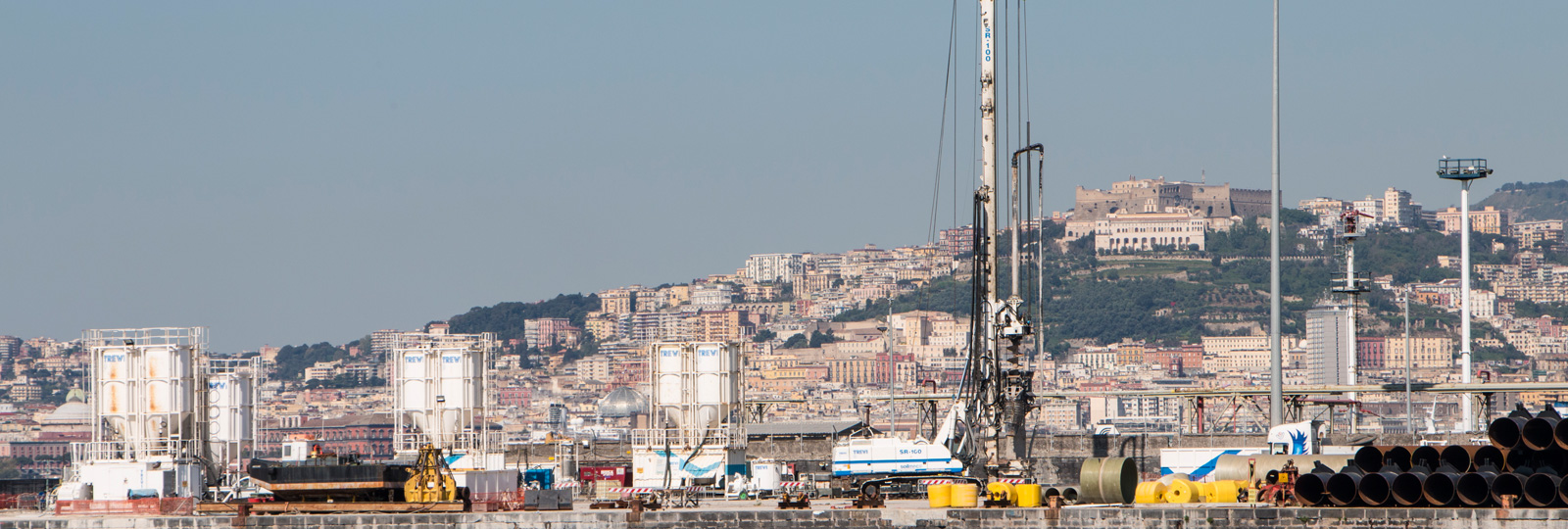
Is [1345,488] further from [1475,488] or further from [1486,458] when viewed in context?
[1486,458]

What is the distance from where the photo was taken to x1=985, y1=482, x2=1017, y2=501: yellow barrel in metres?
44.5

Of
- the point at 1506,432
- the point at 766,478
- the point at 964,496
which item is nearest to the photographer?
the point at 1506,432

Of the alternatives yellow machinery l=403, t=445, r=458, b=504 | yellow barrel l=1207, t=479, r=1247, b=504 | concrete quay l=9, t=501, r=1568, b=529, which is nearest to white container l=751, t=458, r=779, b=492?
concrete quay l=9, t=501, r=1568, b=529

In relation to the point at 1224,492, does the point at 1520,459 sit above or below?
above

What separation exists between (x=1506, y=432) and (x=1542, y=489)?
1537 millimetres

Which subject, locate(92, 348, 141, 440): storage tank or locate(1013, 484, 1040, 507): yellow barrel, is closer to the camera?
locate(1013, 484, 1040, 507): yellow barrel

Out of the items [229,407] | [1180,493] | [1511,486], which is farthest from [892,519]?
[229,407]

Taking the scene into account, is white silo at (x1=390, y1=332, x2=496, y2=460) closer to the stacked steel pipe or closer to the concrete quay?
the concrete quay

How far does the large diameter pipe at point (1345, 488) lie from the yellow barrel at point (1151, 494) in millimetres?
4436

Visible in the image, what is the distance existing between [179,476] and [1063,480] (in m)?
34.7

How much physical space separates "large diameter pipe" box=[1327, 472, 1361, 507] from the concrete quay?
9.7 inches

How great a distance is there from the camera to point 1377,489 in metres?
40.1

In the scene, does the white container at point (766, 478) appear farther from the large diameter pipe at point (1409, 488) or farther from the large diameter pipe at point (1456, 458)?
the large diameter pipe at point (1456, 458)

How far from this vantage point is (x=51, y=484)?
63031 millimetres
